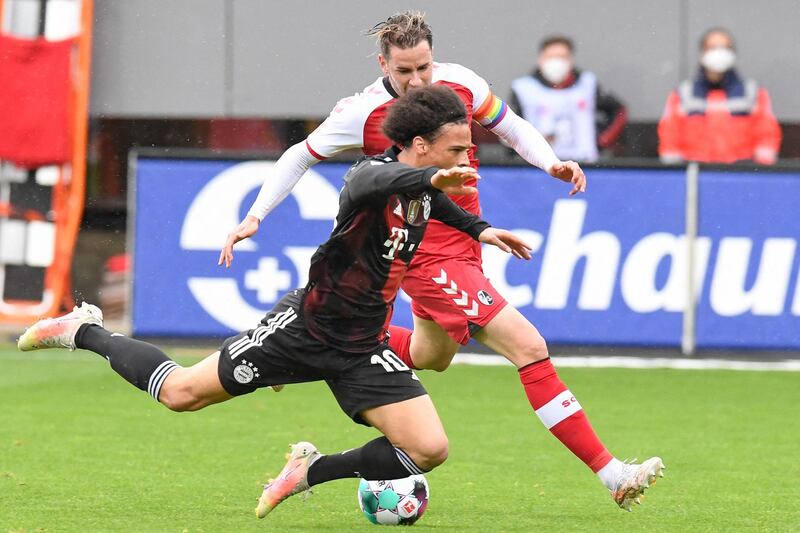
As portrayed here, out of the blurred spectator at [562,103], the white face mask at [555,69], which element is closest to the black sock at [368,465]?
the blurred spectator at [562,103]

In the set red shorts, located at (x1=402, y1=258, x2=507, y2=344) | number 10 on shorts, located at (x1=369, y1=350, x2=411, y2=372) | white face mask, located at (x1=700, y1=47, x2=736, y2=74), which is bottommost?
number 10 on shorts, located at (x1=369, y1=350, x2=411, y2=372)

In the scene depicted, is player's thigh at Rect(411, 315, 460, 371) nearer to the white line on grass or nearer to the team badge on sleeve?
the team badge on sleeve

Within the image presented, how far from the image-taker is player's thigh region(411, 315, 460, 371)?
721cm

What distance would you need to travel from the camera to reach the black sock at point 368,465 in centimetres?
594

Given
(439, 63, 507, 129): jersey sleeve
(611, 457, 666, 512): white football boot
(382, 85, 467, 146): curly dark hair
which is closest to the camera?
(382, 85, 467, 146): curly dark hair

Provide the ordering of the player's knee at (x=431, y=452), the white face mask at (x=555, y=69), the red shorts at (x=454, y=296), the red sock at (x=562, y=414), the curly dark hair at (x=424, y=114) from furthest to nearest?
1. the white face mask at (x=555, y=69)
2. the red shorts at (x=454, y=296)
3. the red sock at (x=562, y=414)
4. the player's knee at (x=431, y=452)
5. the curly dark hair at (x=424, y=114)

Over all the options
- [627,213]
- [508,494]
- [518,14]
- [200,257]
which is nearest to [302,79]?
[518,14]

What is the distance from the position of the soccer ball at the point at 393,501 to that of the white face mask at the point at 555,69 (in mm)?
7309

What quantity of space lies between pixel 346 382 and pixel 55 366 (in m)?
6.27

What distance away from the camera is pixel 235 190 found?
12039mm

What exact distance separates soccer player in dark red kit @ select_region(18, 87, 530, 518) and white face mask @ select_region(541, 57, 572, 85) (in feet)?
23.1

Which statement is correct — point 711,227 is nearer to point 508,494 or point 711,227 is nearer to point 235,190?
point 235,190

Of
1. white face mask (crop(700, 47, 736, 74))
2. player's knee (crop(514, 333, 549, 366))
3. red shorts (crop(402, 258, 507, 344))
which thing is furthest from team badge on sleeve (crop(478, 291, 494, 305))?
white face mask (crop(700, 47, 736, 74))

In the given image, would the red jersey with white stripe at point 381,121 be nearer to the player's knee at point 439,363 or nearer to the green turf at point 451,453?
the player's knee at point 439,363
